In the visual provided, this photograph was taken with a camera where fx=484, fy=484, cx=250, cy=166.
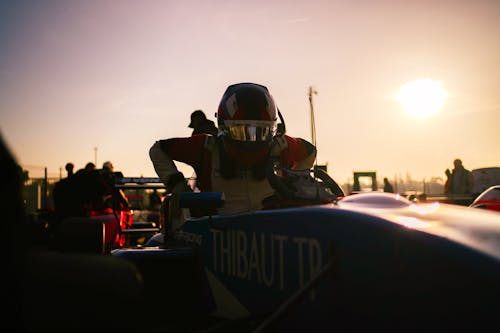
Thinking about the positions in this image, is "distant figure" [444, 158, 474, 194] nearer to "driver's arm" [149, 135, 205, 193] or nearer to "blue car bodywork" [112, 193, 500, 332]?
"driver's arm" [149, 135, 205, 193]

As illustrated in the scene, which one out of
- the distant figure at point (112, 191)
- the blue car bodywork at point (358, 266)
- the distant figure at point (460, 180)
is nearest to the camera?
the blue car bodywork at point (358, 266)

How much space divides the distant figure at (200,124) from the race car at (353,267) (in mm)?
3767

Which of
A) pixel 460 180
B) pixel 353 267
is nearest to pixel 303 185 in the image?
pixel 353 267

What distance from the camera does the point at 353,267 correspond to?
5.40ft

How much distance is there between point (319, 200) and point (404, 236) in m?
1.10

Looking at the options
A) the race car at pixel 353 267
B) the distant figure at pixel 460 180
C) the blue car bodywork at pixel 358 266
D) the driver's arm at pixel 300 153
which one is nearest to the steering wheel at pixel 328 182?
the race car at pixel 353 267

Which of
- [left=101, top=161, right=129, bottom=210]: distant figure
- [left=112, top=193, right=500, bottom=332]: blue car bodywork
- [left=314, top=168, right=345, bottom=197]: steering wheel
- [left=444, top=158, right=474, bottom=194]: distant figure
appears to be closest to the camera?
[left=112, top=193, right=500, bottom=332]: blue car bodywork

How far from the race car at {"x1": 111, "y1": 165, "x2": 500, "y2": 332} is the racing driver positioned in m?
1.44

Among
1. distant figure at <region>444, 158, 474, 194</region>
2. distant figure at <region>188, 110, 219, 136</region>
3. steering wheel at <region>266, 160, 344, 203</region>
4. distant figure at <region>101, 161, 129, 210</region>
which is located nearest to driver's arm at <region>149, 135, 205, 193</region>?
steering wheel at <region>266, 160, 344, 203</region>

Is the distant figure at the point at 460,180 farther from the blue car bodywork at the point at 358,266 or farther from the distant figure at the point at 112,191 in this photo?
the blue car bodywork at the point at 358,266

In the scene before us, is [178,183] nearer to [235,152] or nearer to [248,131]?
[235,152]

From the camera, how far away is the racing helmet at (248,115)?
396cm

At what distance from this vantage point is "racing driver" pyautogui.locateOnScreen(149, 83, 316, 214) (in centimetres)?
398

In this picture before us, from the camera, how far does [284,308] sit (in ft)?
5.36
